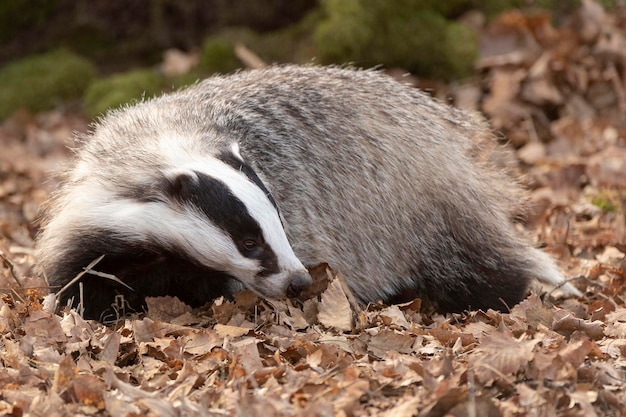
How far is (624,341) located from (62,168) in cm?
309

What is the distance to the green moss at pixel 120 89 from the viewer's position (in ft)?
28.7

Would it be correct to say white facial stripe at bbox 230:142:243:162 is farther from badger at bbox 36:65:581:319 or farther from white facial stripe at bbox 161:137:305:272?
white facial stripe at bbox 161:137:305:272

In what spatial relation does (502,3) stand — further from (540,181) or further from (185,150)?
(185,150)

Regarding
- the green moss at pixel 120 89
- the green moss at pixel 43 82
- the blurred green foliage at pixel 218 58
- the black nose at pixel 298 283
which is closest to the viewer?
the black nose at pixel 298 283

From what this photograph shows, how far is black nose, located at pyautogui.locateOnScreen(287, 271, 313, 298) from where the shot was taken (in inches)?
162

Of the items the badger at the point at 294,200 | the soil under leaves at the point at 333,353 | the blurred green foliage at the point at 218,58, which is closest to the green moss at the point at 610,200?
the soil under leaves at the point at 333,353

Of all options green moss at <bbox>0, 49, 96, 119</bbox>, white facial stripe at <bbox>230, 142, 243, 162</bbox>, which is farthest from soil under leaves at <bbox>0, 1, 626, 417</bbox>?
green moss at <bbox>0, 49, 96, 119</bbox>

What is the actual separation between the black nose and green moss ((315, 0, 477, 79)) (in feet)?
15.6

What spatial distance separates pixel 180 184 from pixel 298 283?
2.26ft

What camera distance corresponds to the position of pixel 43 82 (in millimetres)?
9859

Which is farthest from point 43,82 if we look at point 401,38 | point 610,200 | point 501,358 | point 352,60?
point 501,358

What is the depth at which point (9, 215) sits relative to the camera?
7016 mm

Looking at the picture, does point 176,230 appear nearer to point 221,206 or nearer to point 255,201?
point 221,206

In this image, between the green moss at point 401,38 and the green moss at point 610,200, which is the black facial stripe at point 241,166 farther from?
the green moss at point 401,38
